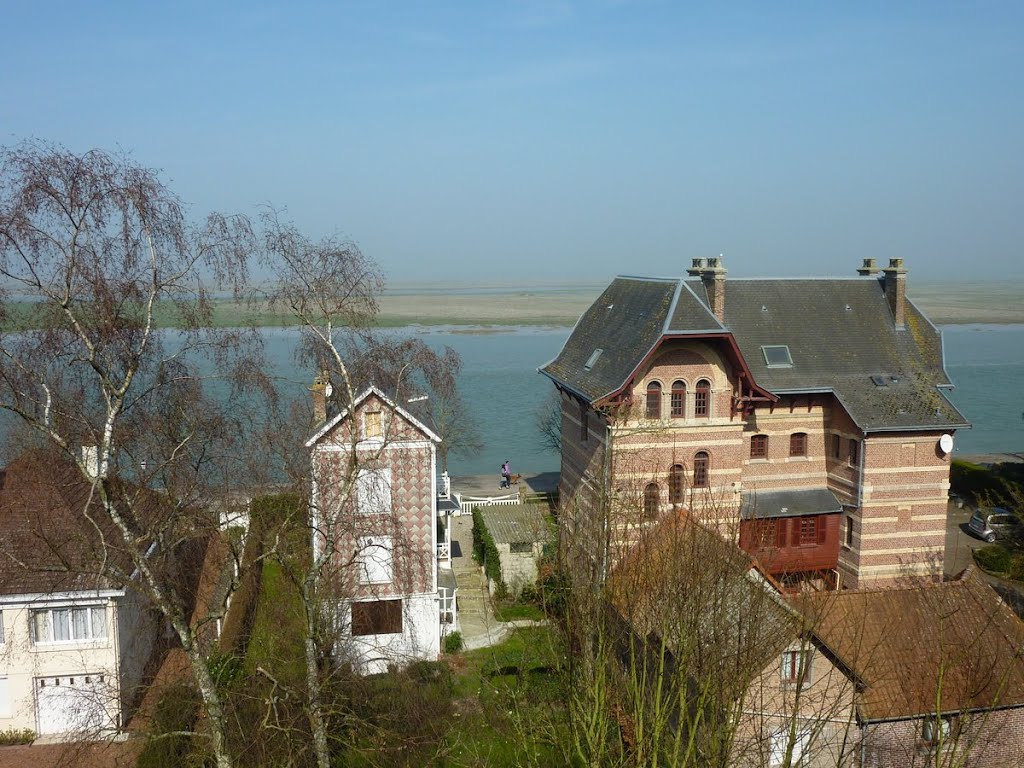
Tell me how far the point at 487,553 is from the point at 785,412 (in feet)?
32.6

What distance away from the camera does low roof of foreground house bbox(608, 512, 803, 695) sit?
12.7m

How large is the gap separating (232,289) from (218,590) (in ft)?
38.5

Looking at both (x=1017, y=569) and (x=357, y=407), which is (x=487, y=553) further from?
(x=1017, y=569)

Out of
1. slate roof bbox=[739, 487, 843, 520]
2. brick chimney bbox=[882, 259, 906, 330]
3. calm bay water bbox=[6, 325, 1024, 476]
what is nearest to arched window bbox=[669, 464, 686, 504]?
slate roof bbox=[739, 487, 843, 520]

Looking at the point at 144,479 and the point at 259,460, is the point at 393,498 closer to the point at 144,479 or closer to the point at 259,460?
the point at 259,460

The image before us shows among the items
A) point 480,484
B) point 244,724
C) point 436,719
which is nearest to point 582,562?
point 436,719

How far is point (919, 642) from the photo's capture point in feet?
55.5

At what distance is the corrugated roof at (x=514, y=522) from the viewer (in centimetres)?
2612

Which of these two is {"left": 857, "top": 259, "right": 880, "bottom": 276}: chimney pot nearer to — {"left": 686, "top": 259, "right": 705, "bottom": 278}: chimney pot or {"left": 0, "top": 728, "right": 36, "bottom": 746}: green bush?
{"left": 686, "top": 259, "right": 705, "bottom": 278}: chimney pot

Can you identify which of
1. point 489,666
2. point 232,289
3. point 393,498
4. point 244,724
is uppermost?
point 232,289

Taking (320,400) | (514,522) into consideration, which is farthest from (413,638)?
(514,522)

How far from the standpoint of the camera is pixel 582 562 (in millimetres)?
16359

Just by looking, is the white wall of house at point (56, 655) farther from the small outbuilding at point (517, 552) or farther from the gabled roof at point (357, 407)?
the small outbuilding at point (517, 552)

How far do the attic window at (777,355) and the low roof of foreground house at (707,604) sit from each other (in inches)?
431
